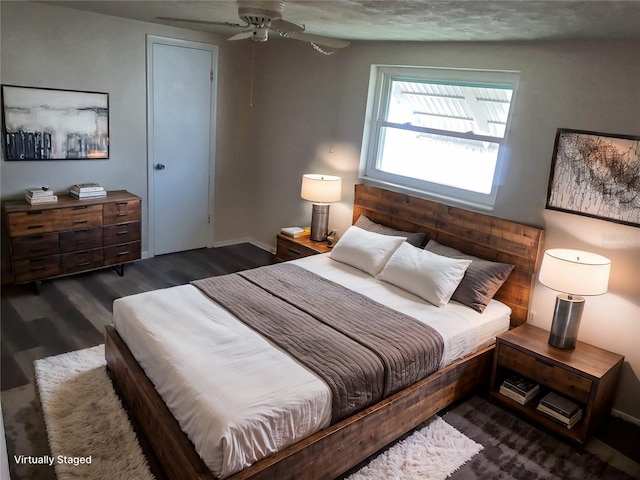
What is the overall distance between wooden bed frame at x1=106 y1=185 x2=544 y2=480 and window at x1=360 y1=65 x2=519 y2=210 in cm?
21

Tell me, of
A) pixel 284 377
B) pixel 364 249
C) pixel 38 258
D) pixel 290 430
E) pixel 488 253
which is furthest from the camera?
pixel 38 258

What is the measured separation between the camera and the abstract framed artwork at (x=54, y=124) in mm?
4012

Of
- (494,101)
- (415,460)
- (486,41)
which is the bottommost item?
(415,460)

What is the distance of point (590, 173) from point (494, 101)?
93cm

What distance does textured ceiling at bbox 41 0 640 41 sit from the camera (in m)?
2.17

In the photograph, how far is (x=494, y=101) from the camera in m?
3.60

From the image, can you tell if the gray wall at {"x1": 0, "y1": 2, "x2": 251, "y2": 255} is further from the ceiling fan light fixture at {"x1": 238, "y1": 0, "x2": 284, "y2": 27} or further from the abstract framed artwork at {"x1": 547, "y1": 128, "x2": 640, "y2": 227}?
the abstract framed artwork at {"x1": 547, "y1": 128, "x2": 640, "y2": 227}

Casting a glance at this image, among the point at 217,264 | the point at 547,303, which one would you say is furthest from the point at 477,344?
the point at 217,264

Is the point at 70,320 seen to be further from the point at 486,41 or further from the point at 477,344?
the point at 486,41

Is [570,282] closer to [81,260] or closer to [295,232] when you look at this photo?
[295,232]

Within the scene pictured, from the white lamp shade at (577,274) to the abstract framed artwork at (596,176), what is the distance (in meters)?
0.33

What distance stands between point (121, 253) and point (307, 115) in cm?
227

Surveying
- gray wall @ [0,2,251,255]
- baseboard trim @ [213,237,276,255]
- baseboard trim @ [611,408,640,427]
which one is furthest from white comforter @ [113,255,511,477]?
baseboard trim @ [213,237,276,255]

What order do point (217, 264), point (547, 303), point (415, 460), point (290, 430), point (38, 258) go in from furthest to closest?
1. point (217, 264)
2. point (38, 258)
3. point (547, 303)
4. point (415, 460)
5. point (290, 430)
